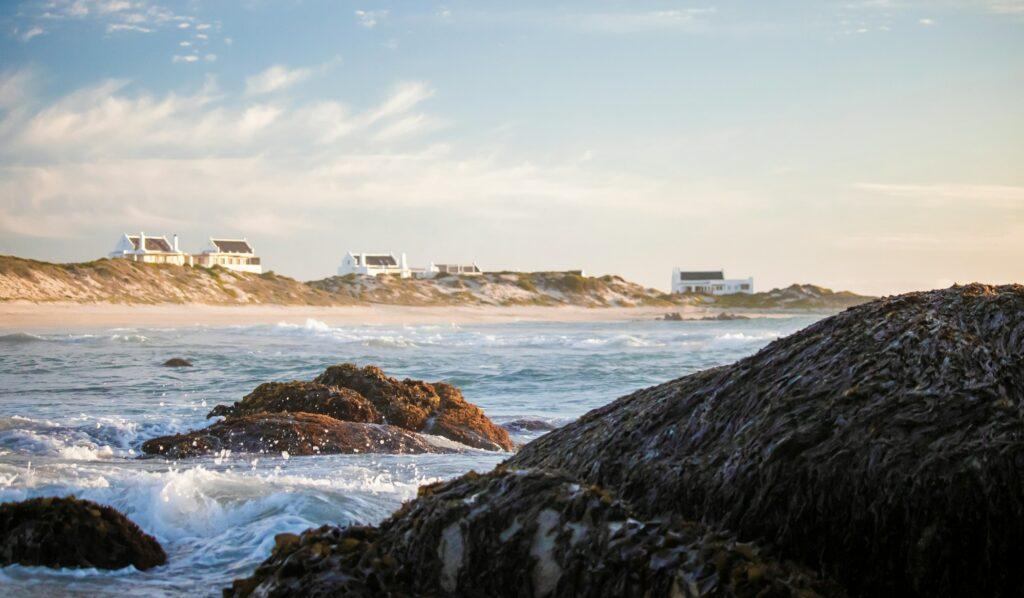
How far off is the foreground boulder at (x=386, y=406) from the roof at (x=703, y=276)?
147334 millimetres

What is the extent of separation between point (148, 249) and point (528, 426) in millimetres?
96962

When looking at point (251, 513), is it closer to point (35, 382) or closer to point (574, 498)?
point (574, 498)

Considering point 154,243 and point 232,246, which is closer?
point 154,243

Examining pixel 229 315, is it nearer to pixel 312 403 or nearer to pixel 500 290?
pixel 312 403

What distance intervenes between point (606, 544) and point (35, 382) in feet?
62.1

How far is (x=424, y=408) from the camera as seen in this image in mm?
Answer: 12125

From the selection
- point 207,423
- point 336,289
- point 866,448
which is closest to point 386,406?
point 207,423

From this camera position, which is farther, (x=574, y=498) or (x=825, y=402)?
(x=825, y=402)

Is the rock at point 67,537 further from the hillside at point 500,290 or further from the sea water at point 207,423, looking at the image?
the hillside at point 500,290

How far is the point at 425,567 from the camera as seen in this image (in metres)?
3.58

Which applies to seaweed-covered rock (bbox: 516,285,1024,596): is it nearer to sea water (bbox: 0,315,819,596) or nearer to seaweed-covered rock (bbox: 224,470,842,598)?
seaweed-covered rock (bbox: 224,470,842,598)

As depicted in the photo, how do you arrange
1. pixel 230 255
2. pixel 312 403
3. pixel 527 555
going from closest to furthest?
1. pixel 527 555
2. pixel 312 403
3. pixel 230 255

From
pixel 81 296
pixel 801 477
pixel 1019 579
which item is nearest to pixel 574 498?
pixel 801 477

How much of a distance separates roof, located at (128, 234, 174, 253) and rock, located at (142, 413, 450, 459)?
322ft
